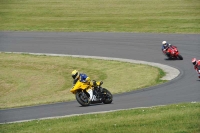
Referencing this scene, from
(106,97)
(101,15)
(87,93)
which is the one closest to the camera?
(87,93)

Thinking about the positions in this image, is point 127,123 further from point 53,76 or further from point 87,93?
point 53,76

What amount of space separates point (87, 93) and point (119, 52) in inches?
736

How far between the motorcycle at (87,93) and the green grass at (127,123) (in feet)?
10.7

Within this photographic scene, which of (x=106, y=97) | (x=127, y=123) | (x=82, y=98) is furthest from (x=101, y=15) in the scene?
(x=127, y=123)

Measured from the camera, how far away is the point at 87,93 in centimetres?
2012

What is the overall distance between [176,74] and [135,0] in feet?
120

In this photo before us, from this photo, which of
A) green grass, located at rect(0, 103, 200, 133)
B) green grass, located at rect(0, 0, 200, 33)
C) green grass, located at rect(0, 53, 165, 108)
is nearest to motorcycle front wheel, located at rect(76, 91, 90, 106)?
green grass, located at rect(0, 53, 165, 108)

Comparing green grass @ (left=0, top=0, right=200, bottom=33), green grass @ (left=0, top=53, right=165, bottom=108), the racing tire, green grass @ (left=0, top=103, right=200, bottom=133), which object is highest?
green grass @ (left=0, top=0, right=200, bottom=33)

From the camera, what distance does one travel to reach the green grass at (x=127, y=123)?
13.5 m

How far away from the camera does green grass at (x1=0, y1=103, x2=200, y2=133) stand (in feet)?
44.2

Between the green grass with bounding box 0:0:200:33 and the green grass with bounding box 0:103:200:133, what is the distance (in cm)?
3024

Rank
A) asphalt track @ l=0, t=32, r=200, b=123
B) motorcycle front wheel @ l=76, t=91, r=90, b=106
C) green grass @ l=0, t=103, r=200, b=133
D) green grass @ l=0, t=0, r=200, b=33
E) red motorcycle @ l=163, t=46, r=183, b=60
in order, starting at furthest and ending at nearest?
green grass @ l=0, t=0, r=200, b=33 → red motorcycle @ l=163, t=46, r=183, b=60 → motorcycle front wheel @ l=76, t=91, r=90, b=106 → asphalt track @ l=0, t=32, r=200, b=123 → green grass @ l=0, t=103, r=200, b=133

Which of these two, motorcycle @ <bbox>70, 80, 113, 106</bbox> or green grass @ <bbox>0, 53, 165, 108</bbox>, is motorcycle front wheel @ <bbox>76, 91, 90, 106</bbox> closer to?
motorcycle @ <bbox>70, 80, 113, 106</bbox>

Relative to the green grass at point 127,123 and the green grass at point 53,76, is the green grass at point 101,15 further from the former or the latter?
the green grass at point 127,123
